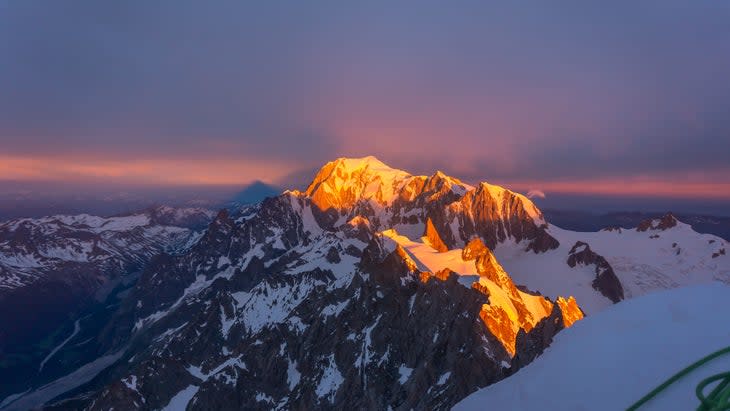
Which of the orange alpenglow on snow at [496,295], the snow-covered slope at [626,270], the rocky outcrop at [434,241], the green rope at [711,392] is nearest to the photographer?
the green rope at [711,392]

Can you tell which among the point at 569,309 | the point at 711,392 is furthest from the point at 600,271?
the point at 711,392

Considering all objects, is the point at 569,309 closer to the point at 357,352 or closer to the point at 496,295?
the point at 496,295

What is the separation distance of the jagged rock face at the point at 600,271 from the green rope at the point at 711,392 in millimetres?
163574

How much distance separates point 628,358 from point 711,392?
6.39ft

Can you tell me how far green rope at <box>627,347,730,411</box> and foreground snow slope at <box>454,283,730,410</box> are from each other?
11 cm

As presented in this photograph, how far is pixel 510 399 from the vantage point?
28.3 ft

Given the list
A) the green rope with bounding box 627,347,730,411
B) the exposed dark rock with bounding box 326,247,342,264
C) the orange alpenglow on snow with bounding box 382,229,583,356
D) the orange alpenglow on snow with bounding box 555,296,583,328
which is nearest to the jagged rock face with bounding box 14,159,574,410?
the orange alpenglow on snow with bounding box 382,229,583,356

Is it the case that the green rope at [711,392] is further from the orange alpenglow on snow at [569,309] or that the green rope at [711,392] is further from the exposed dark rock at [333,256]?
the exposed dark rock at [333,256]

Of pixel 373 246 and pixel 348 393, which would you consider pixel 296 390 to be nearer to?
pixel 348 393

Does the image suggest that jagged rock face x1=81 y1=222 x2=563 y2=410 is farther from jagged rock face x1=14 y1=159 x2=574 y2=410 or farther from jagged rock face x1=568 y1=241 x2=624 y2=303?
jagged rock face x1=568 y1=241 x2=624 y2=303

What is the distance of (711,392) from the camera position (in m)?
6.12

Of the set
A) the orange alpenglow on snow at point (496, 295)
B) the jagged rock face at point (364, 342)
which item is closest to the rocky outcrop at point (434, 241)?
the orange alpenglow on snow at point (496, 295)

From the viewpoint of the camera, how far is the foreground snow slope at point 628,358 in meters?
7.34

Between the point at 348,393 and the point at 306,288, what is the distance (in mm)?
70203
